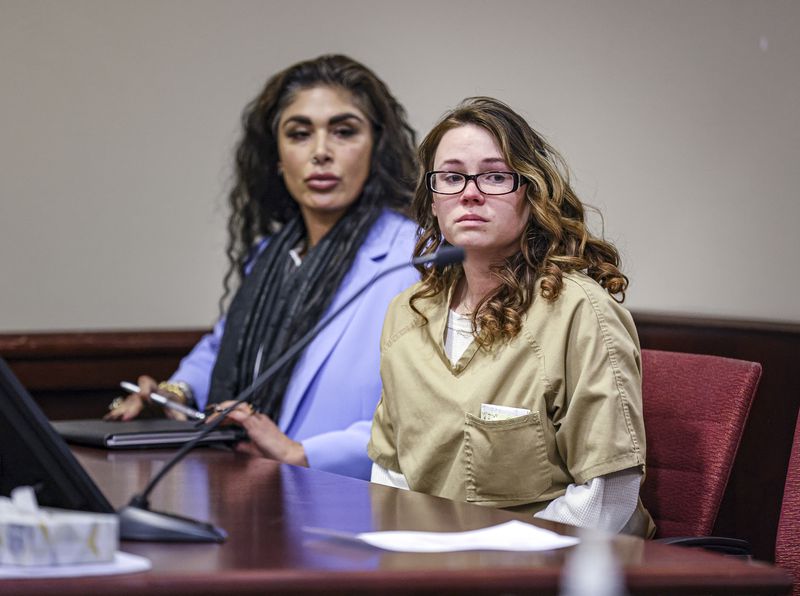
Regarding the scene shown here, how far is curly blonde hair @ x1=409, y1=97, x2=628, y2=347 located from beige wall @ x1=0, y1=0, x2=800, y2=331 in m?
1.77

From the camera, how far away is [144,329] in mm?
3887

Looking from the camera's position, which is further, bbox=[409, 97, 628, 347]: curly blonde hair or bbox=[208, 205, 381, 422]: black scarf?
bbox=[208, 205, 381, 422]: black scarf

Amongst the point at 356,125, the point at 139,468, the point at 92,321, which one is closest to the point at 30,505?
the point at 139,468

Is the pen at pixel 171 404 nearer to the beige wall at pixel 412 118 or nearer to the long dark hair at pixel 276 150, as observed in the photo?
the long dark hair at pixel 276 150

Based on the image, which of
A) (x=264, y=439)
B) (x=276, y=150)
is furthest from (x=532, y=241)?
(x=276, y=150)

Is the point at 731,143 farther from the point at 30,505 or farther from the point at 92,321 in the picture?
the point at 30,505

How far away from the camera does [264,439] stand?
8.17 feet

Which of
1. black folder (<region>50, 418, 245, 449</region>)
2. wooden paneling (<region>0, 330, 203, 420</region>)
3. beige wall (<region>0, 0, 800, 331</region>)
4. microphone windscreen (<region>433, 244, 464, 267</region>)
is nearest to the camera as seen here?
microphone windscreen (<region>433, 244, 464, 267</region>)

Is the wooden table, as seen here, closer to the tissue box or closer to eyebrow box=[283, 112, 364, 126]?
the tissue box

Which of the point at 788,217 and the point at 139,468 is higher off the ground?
the point at 788,217

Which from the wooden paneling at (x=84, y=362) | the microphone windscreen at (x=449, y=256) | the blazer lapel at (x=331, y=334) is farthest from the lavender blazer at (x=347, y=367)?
the microphone windscreen at (x=449, y=256)

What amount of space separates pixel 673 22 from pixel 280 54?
134 centimetres

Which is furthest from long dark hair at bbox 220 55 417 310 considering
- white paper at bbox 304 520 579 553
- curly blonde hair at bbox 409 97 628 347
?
white paper at bbox 304 520 579 553

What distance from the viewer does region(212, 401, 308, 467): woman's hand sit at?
2480 mm
